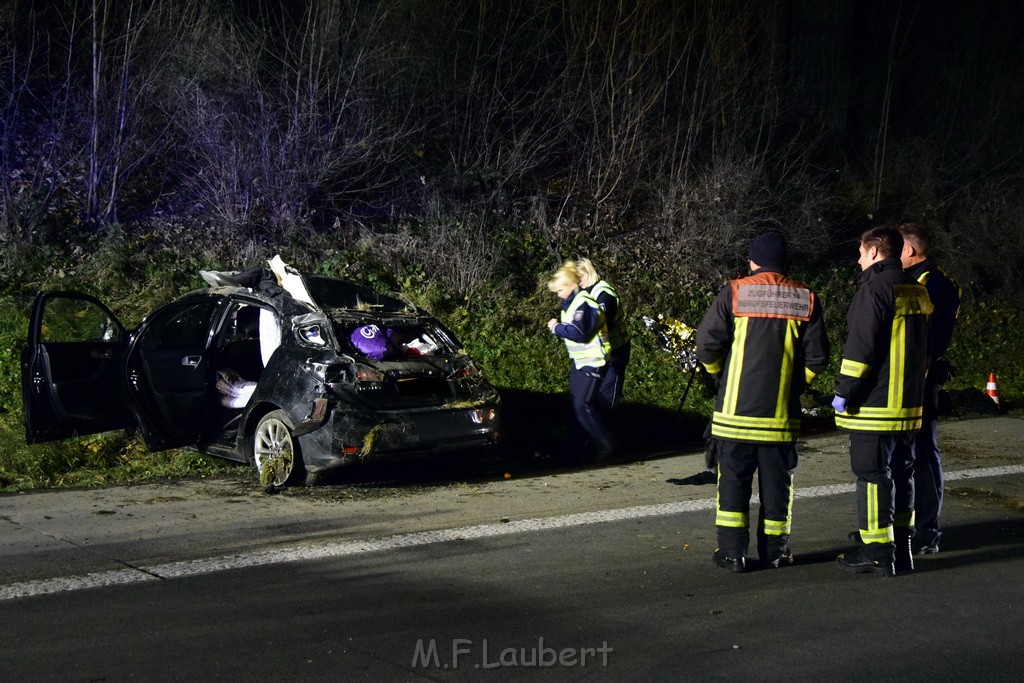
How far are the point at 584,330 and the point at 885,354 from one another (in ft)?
10.9

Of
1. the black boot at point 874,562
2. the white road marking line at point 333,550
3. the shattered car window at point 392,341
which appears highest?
the shattered car window at point 392,341

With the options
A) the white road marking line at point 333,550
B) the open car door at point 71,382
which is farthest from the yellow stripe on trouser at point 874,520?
the open car door at point 71,382

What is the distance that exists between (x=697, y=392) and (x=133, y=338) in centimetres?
604

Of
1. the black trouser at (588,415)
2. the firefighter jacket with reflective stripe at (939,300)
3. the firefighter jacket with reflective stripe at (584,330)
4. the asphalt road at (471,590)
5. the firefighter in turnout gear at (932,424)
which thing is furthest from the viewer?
the black trouser at (588,415)

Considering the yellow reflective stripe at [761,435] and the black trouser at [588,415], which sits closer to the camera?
the yellow reflective stripe at [761,435]

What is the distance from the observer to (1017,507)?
8.06 meters

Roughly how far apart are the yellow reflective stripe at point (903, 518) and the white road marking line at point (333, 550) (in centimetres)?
177

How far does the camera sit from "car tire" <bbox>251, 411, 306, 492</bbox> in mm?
8141

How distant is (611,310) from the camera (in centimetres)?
927

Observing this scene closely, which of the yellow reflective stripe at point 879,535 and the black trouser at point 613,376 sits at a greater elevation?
the black trouser at point 613,376

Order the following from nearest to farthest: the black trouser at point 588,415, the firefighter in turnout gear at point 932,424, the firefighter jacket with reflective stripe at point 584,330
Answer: the firefighter in turnout gear at point 932,424, the firefighter jacket with reflective stripe at point 584,330, the black trouser at point 588,415

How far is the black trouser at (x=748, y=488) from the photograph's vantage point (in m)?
6.05

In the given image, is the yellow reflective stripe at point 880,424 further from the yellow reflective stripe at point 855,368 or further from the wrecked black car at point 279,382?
the wrecked black car at point 279,382

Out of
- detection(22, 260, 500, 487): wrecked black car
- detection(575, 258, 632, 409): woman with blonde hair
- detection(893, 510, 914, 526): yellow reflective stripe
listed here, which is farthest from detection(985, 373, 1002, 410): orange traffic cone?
detection(893, 510, 914, 526): yellow reflective stripe
